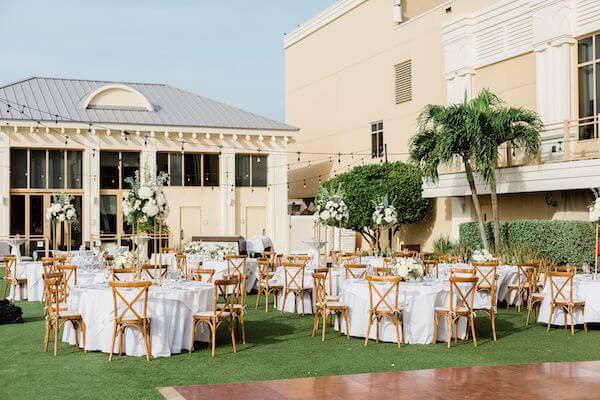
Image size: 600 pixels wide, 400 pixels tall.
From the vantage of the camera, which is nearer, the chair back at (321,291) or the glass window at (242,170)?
the chair back at (321,291)

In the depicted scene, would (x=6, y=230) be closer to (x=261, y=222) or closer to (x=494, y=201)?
(x=261, y=222)

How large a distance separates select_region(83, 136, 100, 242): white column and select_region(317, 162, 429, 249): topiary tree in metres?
9.13

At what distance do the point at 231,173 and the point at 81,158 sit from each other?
20.5 ft

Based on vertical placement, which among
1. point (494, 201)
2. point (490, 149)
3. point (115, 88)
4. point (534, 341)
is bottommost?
point (534, 341)

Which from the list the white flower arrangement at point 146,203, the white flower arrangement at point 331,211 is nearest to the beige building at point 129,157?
the white flower arrangement at point 331,211

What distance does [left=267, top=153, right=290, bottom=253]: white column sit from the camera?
34.6 meters

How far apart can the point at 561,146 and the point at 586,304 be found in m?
10.3

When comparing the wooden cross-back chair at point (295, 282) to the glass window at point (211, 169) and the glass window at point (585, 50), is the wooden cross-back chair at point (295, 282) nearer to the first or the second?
the glass window at point (585, 50)

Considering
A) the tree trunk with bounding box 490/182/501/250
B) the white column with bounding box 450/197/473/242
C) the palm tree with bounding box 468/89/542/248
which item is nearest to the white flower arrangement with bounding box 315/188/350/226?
the palm tree with bounding box 468/89/542/248

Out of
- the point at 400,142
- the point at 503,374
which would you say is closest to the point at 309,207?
the point at 400,142

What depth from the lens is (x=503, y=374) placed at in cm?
952

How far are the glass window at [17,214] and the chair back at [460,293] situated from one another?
74.0ft

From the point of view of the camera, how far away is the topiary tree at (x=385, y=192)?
94.5 ft

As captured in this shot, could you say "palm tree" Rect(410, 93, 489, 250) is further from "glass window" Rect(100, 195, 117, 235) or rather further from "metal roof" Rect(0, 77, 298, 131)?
"glass window" Rect(100, 195, 117, 235)
